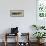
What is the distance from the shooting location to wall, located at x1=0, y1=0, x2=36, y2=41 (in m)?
6.72

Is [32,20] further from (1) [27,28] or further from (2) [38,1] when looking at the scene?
(2) [38,1]

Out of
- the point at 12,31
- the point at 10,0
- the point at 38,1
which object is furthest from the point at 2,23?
the point at 38,1

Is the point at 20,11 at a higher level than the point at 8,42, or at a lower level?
higher

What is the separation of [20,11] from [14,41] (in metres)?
1.40

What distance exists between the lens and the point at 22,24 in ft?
22.3

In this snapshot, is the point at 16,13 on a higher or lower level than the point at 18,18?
higher

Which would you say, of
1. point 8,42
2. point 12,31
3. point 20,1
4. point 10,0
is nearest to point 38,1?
point 20,1

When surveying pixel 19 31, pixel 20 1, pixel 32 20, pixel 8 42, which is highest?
pixel 20 1

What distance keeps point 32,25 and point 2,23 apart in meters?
1.35

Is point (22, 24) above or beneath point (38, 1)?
beneath

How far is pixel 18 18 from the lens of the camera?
679 cm

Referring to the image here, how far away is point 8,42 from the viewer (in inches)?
268

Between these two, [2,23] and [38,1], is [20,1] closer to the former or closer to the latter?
[38,1]

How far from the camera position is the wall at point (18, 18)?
22.1ft
